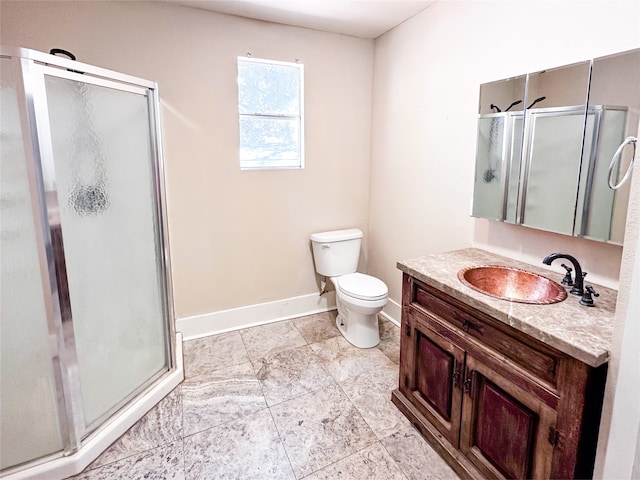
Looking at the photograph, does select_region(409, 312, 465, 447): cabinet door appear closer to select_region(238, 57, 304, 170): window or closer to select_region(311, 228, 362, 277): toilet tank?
select_region(311, 228, 362, 277): toilet tank

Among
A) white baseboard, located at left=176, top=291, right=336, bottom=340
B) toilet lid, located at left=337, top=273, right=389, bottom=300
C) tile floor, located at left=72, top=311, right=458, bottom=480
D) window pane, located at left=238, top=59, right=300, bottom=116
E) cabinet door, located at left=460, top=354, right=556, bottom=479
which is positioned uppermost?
window pane, located at left=238, top=59, right=300, bottom=116

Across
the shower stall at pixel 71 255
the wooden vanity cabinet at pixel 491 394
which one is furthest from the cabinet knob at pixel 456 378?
the shower stall at pixel 71 255

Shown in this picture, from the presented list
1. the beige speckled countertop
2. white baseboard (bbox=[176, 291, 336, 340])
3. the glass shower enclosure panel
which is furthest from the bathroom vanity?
the glass shower enclosure panel

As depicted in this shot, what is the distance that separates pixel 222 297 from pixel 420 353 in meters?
1.63

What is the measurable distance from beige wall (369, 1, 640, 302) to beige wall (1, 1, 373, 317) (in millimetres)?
278

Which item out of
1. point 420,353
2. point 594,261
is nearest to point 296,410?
point 420,353

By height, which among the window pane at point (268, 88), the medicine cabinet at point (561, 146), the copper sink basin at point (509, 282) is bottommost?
the copper sink basin at point (509, 282)

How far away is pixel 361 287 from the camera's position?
2525 mm

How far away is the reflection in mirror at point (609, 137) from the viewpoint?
4.39 feet

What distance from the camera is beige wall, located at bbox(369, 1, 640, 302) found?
59.6 inches

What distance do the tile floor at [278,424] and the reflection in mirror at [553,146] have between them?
4.12 ft

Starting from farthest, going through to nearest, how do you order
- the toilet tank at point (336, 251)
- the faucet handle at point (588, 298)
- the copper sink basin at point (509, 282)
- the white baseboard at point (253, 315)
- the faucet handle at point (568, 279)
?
the toilet tank at point (336, 251) < the white baseboard at point (253, 315) < the copper sink basin at point (509, 282) < the faucet handle at point (568, 279) < the faucet handle at point (588, 298)

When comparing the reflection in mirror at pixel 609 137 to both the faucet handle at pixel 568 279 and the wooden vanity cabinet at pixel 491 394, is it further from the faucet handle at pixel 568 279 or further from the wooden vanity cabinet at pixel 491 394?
the wooden vanity cabinet at pixel 491 394

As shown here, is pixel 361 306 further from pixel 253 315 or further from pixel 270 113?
pixel 270 113
